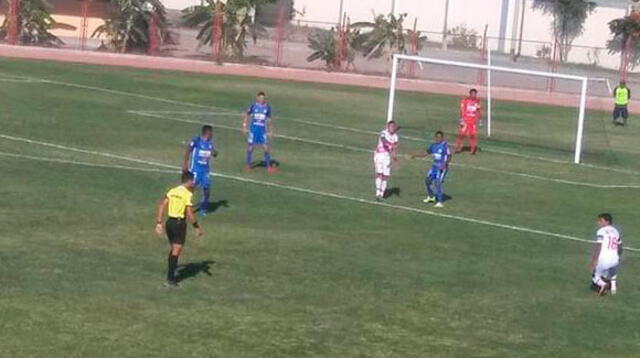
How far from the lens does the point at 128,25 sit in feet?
225

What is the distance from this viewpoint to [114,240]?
2516 cm

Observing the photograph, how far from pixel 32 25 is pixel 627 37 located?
3039 cm

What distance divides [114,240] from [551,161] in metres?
20.3

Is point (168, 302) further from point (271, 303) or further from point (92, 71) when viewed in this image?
point (92, 71)

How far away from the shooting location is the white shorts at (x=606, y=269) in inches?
914

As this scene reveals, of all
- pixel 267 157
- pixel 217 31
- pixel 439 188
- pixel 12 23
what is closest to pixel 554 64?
pixel 217 31

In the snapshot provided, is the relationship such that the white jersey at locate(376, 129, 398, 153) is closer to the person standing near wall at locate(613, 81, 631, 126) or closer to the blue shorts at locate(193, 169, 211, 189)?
the blue shorts at locate(193, 169, 211, 189)

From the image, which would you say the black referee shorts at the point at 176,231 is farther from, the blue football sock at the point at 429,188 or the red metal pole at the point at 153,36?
the red metal pole at the point at 153,36

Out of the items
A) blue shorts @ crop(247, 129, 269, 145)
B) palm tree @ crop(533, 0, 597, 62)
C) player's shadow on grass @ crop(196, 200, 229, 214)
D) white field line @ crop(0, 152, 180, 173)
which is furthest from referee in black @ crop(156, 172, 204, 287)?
palm tree @ crop(533, 0, 597, 62)

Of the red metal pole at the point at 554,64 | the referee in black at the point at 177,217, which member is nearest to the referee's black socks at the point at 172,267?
the referee in black at the point at 177,217

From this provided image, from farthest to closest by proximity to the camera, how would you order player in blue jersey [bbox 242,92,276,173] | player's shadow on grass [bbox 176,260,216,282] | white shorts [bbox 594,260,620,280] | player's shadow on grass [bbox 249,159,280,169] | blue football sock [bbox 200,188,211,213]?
player's shadow on grass [bbox 249,159,280,169] < player in blue jersey [bbox 242,92,276,173] < blue football sock [bbox 200,188,211,213] < white shorts [bbox 594,260,620,280] < player's shadow on grass [bbox 176,260,216,282]

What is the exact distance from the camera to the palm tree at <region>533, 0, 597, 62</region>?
8206 centimetres

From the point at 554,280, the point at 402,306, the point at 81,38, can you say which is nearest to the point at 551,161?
the point at 554,280

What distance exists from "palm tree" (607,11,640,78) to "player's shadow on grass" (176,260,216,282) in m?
55.7
